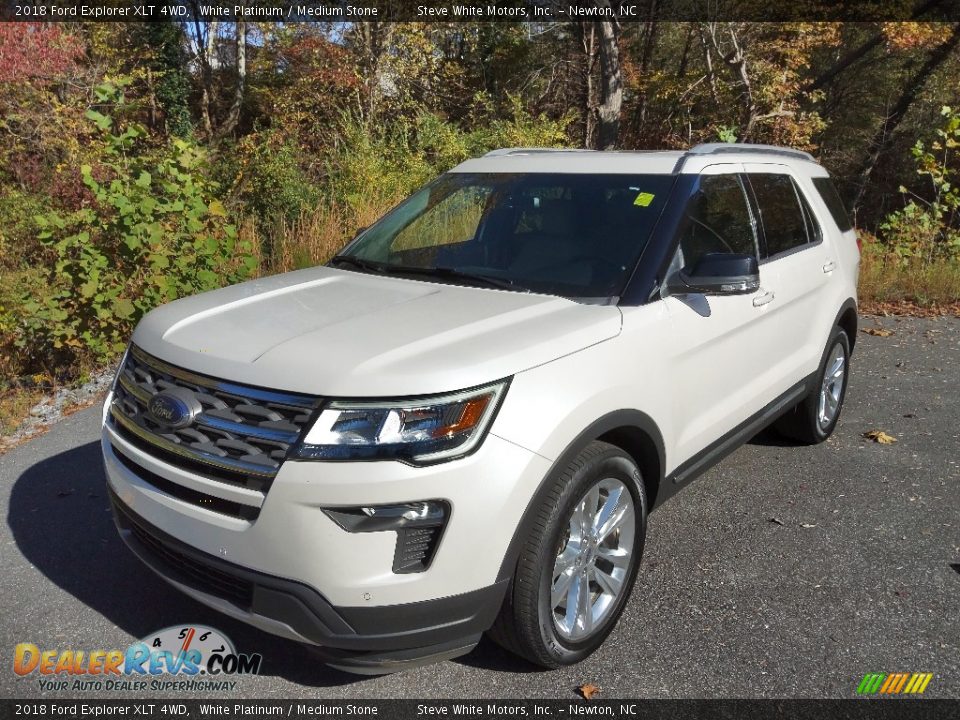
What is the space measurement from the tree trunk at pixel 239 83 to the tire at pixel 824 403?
21478mm

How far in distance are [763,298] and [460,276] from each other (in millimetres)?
1593

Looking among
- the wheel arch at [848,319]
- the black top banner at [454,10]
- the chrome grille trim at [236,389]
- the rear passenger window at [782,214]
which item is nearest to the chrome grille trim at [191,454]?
the chrome grille trim at [236,389]

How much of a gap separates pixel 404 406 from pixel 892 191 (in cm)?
2436

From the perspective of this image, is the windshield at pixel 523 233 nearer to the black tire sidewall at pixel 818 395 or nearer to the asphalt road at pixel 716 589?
the asphalt road at pixel 716 589

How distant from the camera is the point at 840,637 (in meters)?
3.13

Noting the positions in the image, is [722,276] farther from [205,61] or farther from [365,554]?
[205,61]

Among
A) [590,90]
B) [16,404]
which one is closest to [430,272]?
[16,404]

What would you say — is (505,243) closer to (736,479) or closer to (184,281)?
(736,479)

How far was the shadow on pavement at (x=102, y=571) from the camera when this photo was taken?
298 centimetres

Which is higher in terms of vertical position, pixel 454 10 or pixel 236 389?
pixel 454 10

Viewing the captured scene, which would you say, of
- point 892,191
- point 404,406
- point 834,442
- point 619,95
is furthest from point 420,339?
point 892,191

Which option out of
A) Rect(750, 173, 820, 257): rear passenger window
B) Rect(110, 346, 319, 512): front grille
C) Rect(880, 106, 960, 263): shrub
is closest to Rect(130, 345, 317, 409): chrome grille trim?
Rect(110, 346, 319, 512): front grille

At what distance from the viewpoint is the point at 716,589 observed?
349 cm

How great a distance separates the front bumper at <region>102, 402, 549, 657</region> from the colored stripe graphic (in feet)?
4.67
